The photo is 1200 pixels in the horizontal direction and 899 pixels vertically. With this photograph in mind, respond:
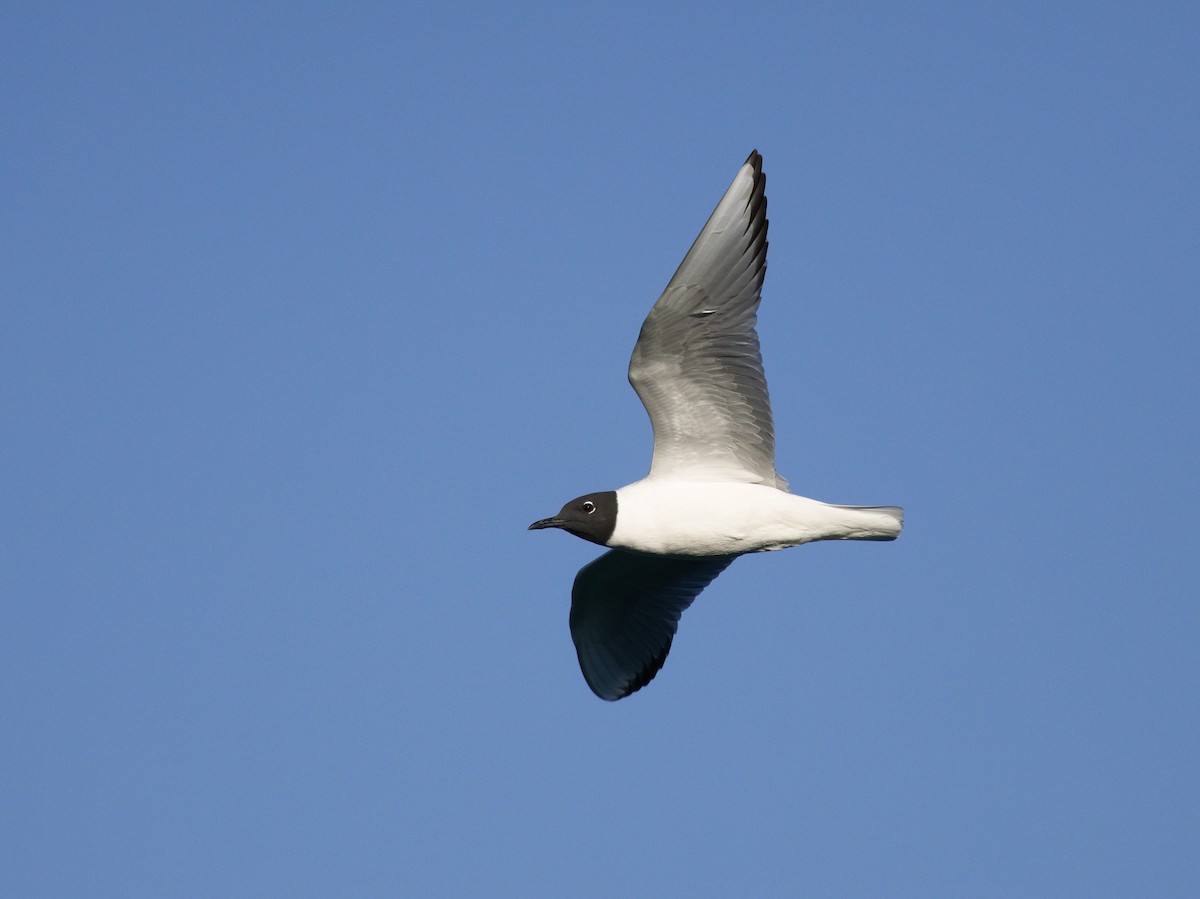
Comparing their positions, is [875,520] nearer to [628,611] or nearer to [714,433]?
[714,433]

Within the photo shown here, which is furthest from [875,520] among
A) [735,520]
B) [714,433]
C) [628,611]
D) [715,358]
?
[628,611]

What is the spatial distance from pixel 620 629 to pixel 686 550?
2.46 m

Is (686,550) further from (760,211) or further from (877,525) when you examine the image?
(760,211)

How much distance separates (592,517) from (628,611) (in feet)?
8.25

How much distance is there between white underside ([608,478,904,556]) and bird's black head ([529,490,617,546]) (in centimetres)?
6

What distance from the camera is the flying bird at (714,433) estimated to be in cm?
1017

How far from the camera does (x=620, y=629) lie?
12953mm

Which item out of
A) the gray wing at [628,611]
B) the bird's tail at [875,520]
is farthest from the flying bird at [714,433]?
the gray wing at [628,611]

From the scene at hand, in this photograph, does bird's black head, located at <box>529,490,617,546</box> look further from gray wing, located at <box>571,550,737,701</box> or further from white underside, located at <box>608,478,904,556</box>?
gray wing, located at <box>571,550,737,701</box>

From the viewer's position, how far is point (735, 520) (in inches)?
415

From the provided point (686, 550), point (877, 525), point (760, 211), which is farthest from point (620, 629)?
point (760, 211)

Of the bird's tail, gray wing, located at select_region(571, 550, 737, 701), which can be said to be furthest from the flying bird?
gray wing, located at select_region(571, 550, 737, 701)

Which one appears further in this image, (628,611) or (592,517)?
(628,611)

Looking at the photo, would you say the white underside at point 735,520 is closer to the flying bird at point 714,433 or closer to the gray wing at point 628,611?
the flying bird at point 714,433
